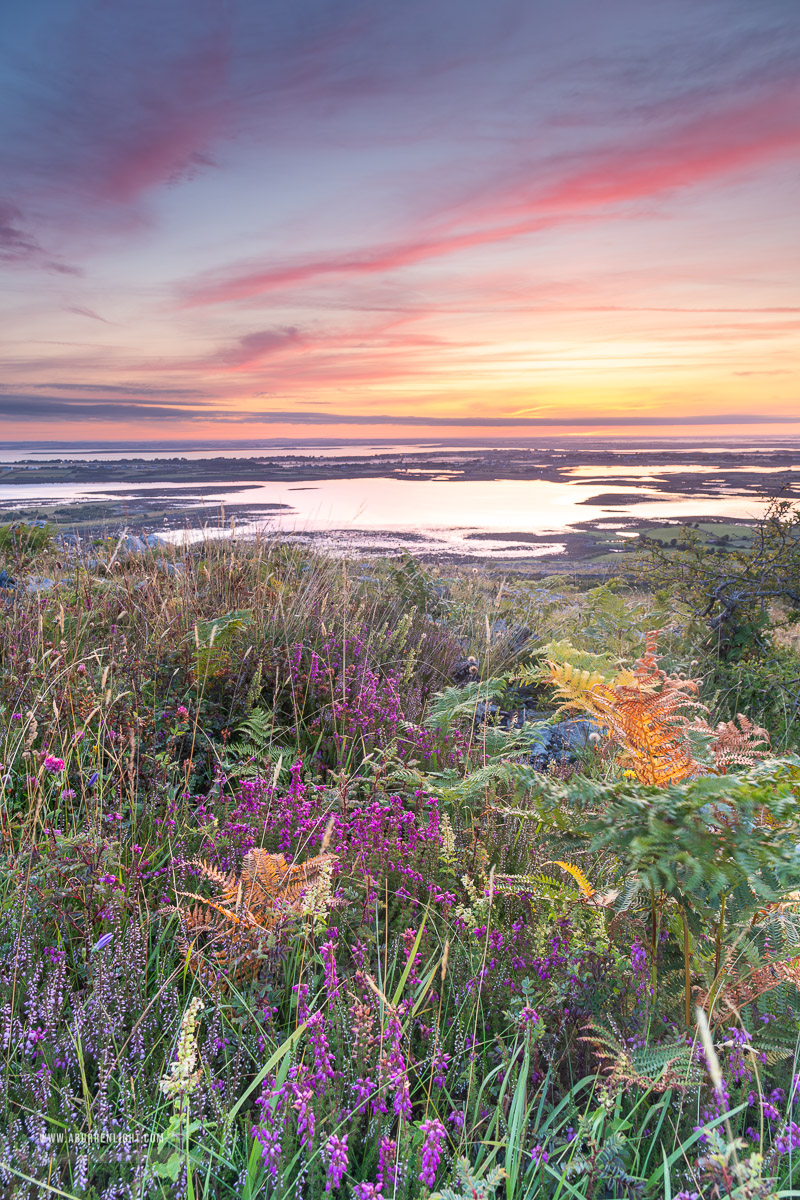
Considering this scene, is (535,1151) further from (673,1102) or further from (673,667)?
(673,667)

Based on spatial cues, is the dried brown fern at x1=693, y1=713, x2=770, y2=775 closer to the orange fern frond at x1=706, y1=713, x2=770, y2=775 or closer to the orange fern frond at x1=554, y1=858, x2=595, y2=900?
the orange fern frond at x1=706, y1=713, x2=770, y2=775

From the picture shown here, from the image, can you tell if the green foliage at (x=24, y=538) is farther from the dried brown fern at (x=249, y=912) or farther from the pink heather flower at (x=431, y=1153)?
the pink heather flower at (x=431, y=1153)

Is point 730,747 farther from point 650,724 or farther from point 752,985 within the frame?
point 752,985

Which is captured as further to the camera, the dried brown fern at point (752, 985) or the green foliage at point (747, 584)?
the green foliage at point (747, 584)

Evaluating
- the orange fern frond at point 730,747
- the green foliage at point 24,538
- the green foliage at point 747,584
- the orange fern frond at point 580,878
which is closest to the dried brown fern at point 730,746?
the orange fern frond at point 730,747

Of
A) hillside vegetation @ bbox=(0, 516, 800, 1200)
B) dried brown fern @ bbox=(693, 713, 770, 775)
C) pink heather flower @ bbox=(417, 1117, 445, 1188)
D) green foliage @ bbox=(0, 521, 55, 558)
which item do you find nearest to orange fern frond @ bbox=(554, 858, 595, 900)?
hillside vegetation @ bbox=(0, 516, 800, 1200)

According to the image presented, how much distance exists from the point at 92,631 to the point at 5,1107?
3991mm

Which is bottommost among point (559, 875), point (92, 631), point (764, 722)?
point (764, 722)

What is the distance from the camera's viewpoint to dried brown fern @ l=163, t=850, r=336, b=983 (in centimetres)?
195

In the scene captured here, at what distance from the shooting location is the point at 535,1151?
1319mm

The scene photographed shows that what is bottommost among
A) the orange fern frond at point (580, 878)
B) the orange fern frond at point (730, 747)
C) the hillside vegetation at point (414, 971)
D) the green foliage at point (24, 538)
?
the hillside vegetation at point (414, 971)

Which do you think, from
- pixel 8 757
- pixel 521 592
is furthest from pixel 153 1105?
pixel 521 592

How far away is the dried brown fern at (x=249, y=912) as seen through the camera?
6.39 feet

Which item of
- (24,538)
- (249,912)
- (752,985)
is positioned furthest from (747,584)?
(24,538)
